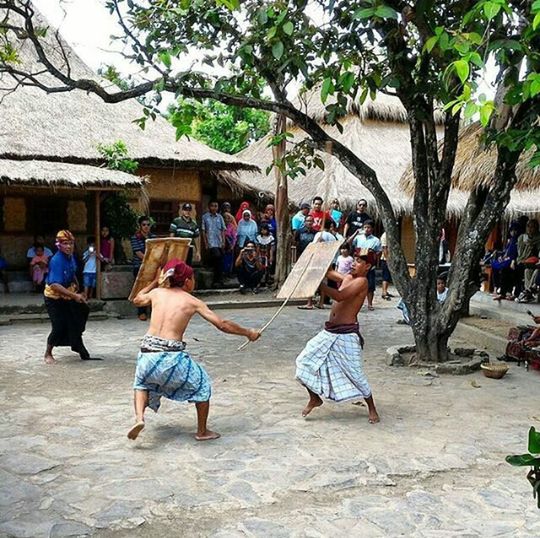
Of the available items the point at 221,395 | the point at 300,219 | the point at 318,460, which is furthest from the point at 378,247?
the point at 318,460

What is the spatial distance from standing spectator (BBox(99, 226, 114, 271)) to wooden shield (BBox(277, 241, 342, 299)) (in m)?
7.75

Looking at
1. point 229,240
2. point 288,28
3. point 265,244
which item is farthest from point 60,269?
point 229,240

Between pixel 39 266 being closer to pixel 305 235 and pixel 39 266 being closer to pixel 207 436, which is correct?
pixel 305 235

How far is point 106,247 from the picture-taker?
42.0ft

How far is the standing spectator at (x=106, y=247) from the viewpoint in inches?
493

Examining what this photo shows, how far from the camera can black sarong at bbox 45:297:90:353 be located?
789cm

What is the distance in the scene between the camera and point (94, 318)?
11.5 meters

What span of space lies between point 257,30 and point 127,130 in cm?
841

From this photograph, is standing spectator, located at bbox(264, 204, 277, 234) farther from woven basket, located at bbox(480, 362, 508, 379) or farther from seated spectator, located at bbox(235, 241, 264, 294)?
woven basket, located at bbox(480, 362, 508, 379)

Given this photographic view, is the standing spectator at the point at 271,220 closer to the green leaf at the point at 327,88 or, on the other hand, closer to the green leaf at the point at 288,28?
the green leaf at the point at 288,28

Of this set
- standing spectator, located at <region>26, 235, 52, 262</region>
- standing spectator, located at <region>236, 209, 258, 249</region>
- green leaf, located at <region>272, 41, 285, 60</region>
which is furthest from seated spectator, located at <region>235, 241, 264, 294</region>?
green leaf, located at <region>272, 41, 285, 60</region>

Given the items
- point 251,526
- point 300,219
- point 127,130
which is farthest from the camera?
point 127,130

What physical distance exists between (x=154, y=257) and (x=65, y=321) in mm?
2380

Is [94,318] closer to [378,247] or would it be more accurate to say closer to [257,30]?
[378,247]
